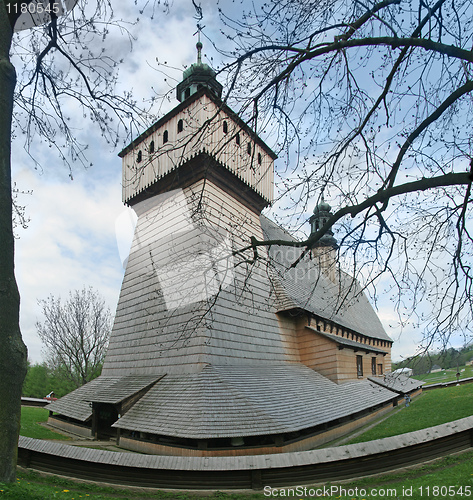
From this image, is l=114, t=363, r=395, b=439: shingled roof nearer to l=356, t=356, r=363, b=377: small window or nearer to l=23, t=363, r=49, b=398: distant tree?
l=356, t=356, r=363, b=377: small window

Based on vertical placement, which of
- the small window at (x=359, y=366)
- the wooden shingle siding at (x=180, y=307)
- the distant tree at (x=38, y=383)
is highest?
the wooden shingle siding at (x=180, y=307)

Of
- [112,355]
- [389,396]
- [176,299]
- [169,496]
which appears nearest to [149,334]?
[176,299]

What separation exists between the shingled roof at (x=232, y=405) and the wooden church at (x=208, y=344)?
38 mm

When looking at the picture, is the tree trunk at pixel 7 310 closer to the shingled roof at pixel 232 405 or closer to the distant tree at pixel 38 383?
the shingled roof at pixel 232 405

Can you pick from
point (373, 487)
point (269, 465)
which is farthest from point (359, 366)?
point (269, 465)

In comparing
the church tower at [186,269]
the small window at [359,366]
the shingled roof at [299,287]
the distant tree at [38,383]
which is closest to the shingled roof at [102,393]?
the church tower at [186,269]

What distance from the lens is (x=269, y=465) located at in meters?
6.36

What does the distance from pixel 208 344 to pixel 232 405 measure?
170 cm

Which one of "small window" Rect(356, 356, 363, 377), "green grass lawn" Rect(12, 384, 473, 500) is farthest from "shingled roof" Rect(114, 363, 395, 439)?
"small window" Rect(356, 356, 363, 377)

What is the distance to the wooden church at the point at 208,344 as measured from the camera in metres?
9.30

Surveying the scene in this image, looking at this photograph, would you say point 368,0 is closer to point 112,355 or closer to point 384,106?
point 384,106

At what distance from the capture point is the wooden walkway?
638 centimetres

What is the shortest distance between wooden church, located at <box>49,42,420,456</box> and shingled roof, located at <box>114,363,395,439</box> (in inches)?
1.5

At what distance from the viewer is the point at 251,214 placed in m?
16.0
